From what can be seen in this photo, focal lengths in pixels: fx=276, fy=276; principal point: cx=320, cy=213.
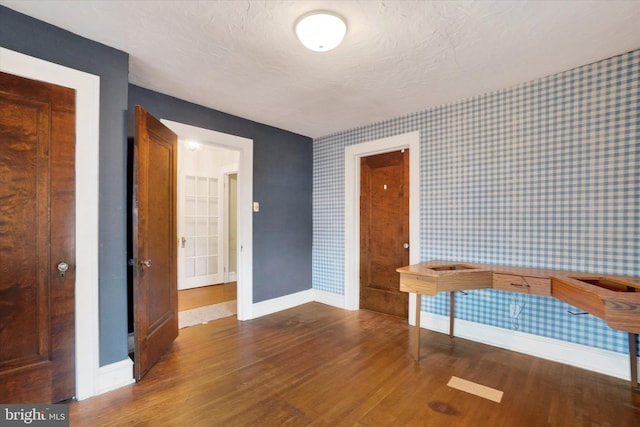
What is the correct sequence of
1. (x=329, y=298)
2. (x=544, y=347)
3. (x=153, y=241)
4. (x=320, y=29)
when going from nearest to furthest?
(x=320, y=29) → (x=153, y=241) → (x=544, y=347) → (x=329, y=298)

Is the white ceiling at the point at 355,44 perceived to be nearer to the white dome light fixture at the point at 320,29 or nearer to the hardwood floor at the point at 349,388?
the white dome light fixture at the point at 320,29

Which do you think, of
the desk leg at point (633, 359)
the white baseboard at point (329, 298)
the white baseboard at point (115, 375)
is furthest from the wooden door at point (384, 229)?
the white baseboard at point (115, 375)

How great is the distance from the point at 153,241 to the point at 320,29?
6.99 ft

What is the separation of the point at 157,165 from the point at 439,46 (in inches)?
98.9

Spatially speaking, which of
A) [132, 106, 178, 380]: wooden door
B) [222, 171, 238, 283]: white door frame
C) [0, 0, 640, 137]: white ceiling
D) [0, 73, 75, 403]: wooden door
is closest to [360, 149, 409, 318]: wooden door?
[0, 0, 640, 137]: white ceiling

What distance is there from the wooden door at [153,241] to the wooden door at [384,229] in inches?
96.6

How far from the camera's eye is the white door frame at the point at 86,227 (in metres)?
1.93

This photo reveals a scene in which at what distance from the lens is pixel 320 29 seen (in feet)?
5.66

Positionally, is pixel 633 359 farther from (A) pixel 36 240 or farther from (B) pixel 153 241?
(A) pixel 36 240

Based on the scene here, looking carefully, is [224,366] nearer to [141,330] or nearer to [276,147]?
[141,330]

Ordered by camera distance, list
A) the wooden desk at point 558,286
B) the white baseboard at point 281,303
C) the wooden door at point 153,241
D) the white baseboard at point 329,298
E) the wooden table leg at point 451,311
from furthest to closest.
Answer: the white baseboard at point 329,298 → the white baseboard at point 281,303 → the wooden table leg at point 451,311 → the wooden door at point 153,241 → the wooden desk at point 558,286

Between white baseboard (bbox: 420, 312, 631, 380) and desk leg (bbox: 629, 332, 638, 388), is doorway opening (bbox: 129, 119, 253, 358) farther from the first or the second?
desk leg (bbox: 629, 332, 638, 388)

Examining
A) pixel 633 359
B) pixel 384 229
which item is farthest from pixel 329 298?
pixel 633 359

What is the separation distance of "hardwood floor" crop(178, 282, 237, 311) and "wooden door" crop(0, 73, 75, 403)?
214cm
